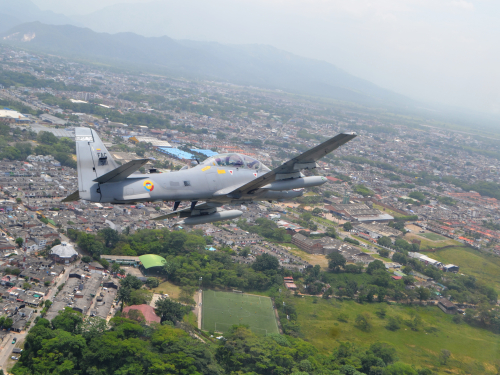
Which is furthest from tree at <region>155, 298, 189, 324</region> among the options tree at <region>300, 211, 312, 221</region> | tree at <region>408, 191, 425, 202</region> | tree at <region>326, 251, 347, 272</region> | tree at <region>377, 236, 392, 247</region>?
tree at <region>408, 191, 425, 202</region>

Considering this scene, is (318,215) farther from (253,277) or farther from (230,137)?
(230,137)

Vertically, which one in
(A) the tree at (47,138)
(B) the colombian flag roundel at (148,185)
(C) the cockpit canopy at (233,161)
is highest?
(C) the cockpit canopy at (233,161)

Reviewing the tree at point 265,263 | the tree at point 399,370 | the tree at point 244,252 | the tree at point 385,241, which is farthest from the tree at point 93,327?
the tree at point 385,241

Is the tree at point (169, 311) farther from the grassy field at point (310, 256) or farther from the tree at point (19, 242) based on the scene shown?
the grassy field at point (310, 256)

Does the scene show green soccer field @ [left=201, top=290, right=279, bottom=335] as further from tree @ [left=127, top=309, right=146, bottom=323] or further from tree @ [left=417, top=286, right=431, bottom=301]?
tree @ [left=417, top=286, right=431, bottom=301]

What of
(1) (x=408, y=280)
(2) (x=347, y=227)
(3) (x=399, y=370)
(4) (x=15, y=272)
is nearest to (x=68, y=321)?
(4) (x=15, y=272)

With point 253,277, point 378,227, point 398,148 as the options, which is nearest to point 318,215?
point 378,227

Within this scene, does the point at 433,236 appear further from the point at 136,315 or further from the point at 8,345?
the point at 8,345
